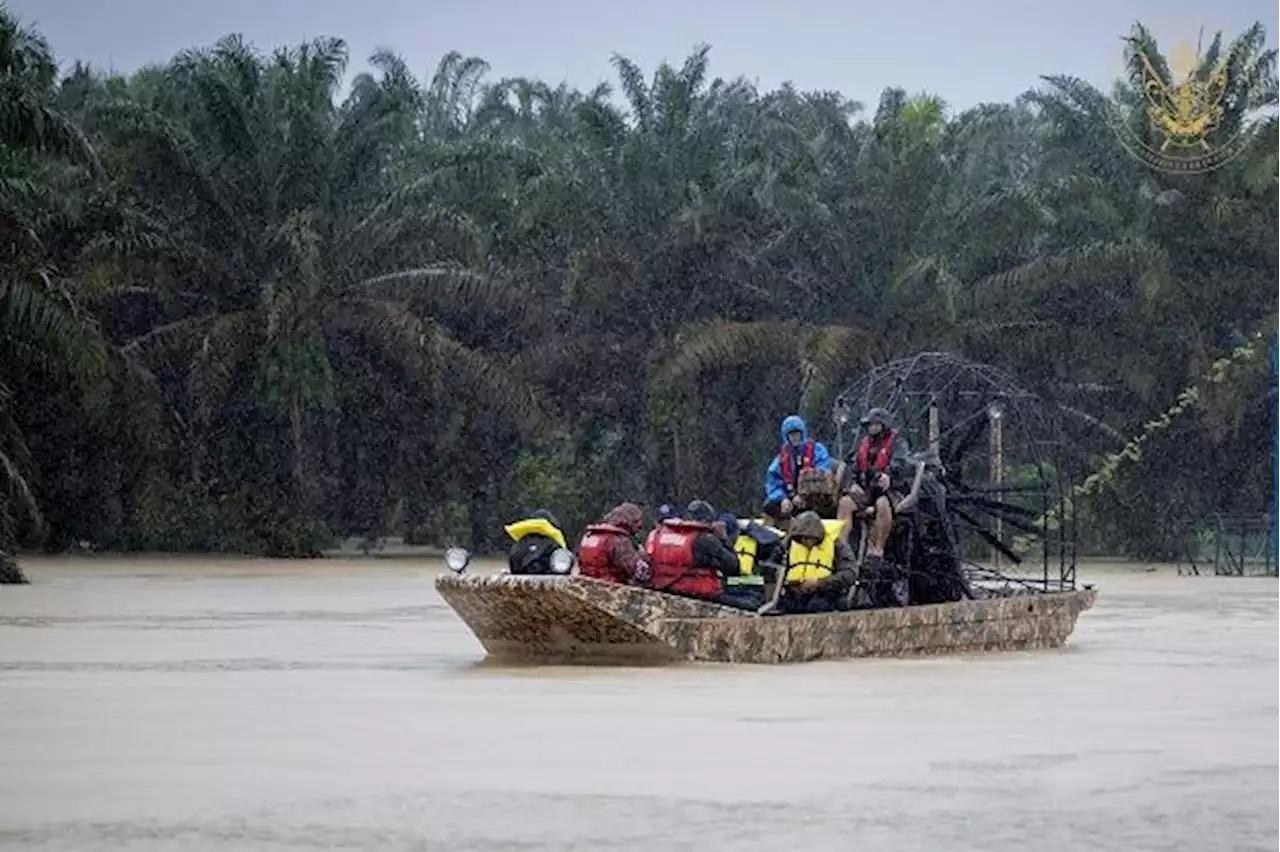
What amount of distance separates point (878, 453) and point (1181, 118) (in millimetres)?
23852

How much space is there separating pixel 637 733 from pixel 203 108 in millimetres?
29474

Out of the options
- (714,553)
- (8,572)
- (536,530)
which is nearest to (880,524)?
(714,553)

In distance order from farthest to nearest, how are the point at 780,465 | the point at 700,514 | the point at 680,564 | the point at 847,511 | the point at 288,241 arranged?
1. the point at 288,241
2. the point at 780,465
3. the point at 847,511
4. the point at 700,514
5. the point at 680,564

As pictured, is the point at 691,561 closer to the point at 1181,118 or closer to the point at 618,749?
the point at 618,749

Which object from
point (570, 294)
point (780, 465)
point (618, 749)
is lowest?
point (618, 749)

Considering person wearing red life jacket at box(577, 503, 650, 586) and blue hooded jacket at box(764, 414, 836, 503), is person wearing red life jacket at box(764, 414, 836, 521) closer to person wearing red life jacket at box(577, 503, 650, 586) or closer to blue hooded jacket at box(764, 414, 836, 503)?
blue hooded jacket at box(764, 414, 836, 503)

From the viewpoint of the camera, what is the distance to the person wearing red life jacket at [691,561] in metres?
19.1

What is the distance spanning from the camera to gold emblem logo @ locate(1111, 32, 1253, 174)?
142 ft

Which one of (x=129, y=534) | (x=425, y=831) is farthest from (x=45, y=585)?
(x=425, y=831)

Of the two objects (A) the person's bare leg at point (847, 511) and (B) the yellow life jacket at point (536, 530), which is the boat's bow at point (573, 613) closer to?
(B) the yellow life jacket at point (536, 530)

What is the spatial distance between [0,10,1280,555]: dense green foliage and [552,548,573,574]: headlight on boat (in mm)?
21840

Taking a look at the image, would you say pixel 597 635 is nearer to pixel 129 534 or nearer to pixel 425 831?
pixel 425 831

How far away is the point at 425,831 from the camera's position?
10.8 metres

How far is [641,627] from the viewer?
18609 millimetres
